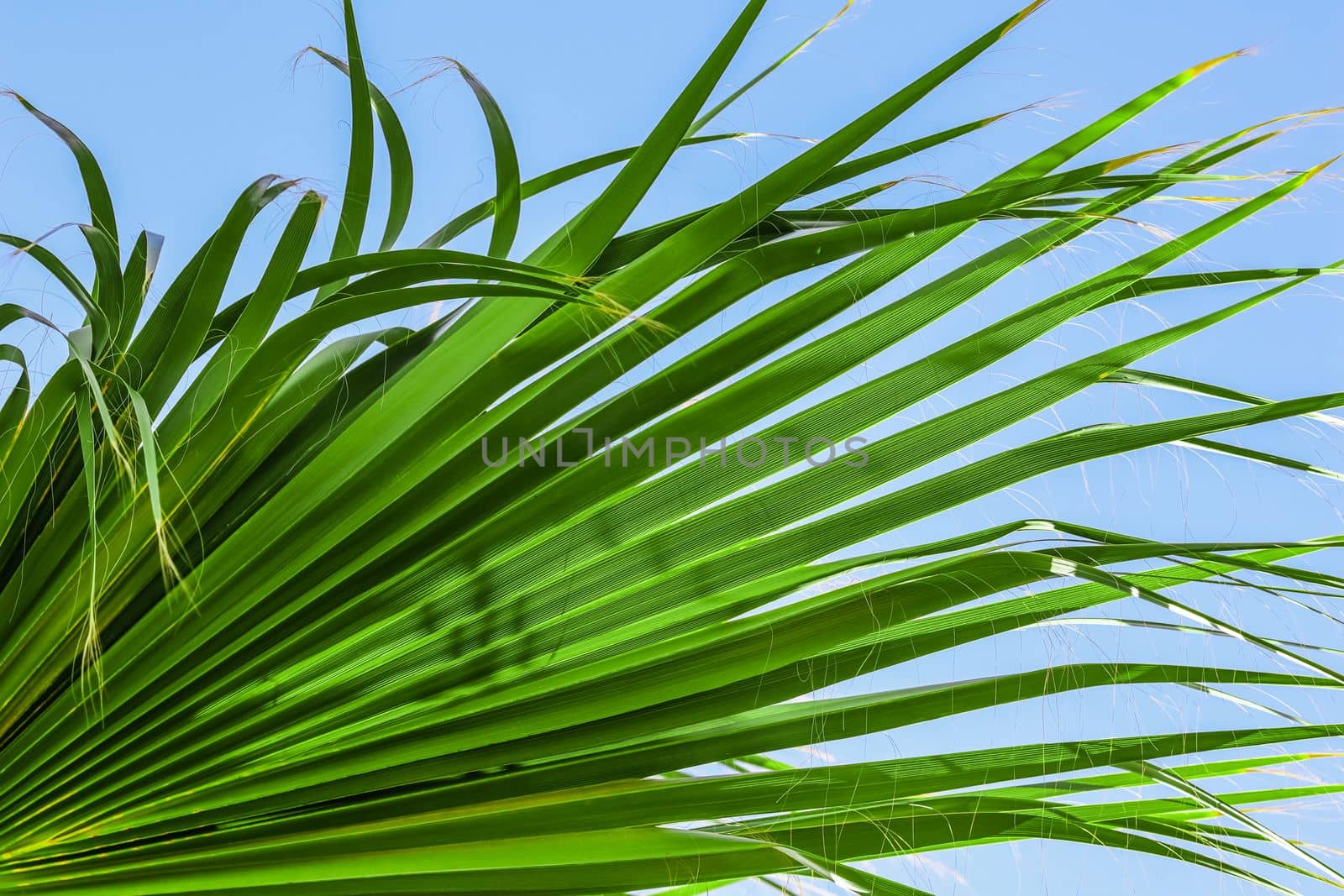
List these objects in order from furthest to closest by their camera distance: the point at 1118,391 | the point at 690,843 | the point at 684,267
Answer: the point at 1118,391, the point at 690,843, the point at 684,267

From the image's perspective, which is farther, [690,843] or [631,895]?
[631,895]

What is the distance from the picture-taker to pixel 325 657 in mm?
678

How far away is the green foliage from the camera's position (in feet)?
1.86

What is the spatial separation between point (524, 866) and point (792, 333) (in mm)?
438

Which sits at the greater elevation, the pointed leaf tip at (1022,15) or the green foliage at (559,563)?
the pointed leaf tip at (1022,15)

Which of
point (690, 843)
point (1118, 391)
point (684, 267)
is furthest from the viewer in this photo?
point (1118, 391)

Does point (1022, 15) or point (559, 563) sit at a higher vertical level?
point (1022, 15)

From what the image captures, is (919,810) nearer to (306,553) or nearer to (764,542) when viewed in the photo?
(764,542)

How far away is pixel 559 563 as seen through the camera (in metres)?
0.63

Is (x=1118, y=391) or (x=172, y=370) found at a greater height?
(x=1118, y=391)

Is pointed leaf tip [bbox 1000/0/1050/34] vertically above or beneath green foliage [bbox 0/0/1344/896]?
above

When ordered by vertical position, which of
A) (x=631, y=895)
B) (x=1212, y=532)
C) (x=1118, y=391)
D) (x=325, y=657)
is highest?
(x=1118, y=391)

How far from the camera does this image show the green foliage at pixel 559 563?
0.57 metres

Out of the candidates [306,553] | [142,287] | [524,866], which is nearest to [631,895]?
→ [524,866]
